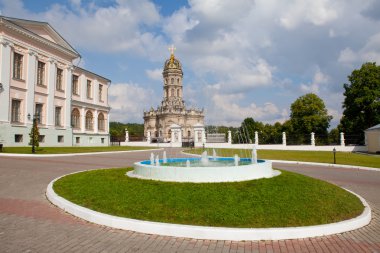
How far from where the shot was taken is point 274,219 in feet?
21.6

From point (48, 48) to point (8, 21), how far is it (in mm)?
5959

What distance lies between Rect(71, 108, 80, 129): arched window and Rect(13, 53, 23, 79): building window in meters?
10.3

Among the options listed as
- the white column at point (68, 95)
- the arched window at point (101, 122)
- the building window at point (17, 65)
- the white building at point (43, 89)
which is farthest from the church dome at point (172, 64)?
the building window at point (17, 65)

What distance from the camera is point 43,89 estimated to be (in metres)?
33.4

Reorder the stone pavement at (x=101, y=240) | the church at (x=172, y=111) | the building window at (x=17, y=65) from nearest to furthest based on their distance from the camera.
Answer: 1. the stone pavement at (x=101, y=240)
2. the building window at (x=17, y=65)
3. the church at (x=172, y=111)

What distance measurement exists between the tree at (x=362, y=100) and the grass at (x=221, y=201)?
40.4 m

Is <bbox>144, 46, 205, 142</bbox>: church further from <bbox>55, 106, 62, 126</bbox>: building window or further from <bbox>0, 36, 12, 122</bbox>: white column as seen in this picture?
<bbox>0, 36, 12, 122</bbox>: white column

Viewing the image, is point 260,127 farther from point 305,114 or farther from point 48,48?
point 48,48

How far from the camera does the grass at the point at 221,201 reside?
6.63 meters

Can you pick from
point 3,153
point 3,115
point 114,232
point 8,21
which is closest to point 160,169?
point 114,232

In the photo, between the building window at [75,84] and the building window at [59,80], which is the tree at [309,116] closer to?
the building window at [75,84]

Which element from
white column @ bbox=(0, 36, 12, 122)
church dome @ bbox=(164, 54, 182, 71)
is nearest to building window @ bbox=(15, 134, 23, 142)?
white column @ bbox=(0, 36, 12, 122)

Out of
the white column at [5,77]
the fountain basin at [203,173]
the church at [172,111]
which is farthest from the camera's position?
the church at [172,111]

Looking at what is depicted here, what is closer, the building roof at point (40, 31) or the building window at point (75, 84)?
the building roof at point (40, 31)
